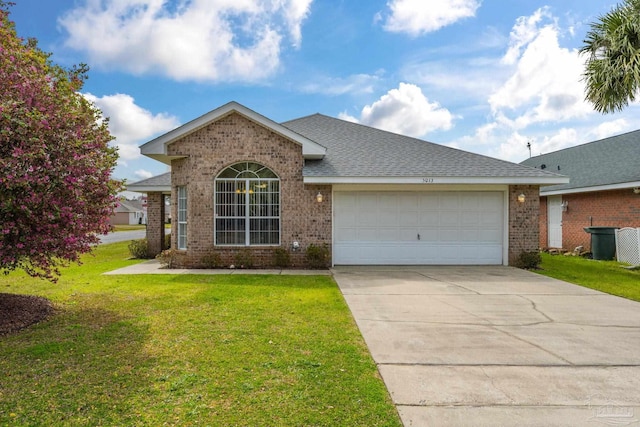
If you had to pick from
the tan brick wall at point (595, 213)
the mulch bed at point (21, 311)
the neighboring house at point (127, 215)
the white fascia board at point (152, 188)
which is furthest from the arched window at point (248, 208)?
the neighboring house at point (127, 215)

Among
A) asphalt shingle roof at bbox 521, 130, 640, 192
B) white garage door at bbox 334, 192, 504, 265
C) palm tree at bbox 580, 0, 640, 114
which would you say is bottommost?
white garage door at bbox 334, 192, 504, 265

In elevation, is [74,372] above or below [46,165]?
below

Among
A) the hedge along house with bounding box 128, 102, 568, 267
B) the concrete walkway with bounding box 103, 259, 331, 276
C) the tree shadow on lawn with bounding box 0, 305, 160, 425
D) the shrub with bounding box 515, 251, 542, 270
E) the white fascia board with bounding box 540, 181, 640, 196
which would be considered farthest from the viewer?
the white fascia board with bounding box 540, 181, 640, 196

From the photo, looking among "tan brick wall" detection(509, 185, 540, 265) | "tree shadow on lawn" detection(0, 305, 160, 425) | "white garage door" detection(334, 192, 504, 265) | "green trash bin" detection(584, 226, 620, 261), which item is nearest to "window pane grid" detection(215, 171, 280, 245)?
"white garage door" detection(334, 192, 504, 265)

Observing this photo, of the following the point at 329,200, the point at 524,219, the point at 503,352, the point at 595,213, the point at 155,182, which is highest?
the point at 155,182

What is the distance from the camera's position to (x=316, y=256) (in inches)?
441

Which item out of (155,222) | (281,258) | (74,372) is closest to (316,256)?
(281,258)

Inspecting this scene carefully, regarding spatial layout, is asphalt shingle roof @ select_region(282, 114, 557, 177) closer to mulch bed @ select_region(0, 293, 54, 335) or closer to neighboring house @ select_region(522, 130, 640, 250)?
neighboring house @ select_region(522, 130, 640, 250)

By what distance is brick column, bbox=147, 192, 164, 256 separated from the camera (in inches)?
577

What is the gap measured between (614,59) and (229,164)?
38.4ft

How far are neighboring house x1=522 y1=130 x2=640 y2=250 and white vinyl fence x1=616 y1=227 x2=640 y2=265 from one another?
97cm

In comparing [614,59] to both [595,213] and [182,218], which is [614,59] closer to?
[595,213]

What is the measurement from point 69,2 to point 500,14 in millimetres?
12432

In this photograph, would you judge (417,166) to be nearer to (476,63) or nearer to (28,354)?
(476,63)
